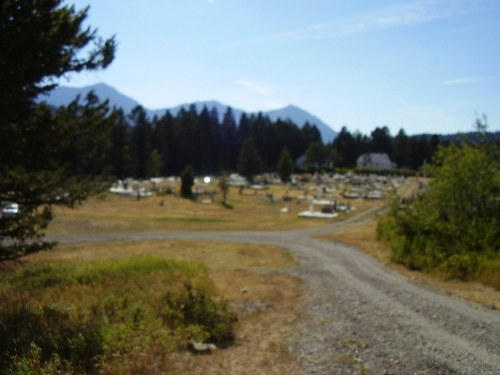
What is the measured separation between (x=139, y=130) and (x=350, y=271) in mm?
94832

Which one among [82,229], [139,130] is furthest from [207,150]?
[82,229]

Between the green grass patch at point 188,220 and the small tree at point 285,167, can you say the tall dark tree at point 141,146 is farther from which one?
the green grass patch at point 188,220

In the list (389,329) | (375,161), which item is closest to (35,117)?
(389,329)

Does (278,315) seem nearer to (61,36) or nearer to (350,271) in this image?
(350,271)

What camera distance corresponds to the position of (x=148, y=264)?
18281mm

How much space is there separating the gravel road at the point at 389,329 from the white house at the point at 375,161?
4710 inches

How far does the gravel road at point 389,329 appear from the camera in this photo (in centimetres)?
850

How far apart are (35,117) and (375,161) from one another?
129 meters

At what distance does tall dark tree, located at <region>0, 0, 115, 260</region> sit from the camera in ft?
35.3

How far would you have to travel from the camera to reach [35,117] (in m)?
14.0

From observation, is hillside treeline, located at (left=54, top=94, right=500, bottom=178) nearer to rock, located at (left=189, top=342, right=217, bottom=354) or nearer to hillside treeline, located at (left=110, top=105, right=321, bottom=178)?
hillside treeline, located at (left=110, top=105, right=321, bottom=178)

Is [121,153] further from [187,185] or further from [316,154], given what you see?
[316,154]

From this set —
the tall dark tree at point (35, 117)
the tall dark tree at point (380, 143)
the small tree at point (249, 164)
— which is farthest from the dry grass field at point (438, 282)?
the tall dark tree at point (380, 143)

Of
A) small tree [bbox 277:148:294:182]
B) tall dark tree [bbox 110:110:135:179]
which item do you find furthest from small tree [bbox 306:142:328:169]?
tall dark tree [bbox 110:110:135:179]
